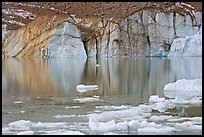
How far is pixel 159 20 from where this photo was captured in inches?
1794

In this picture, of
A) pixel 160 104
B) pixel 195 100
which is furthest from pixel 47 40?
pixel 160 104

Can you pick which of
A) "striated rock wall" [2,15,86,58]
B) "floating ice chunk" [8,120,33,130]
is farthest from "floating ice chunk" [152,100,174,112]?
"striated rock wall" [2,15,86,58]

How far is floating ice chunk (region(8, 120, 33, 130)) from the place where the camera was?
283 inches

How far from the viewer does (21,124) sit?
7465 millimetres

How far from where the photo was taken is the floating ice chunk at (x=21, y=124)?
718cm

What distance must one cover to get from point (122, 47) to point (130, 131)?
38.8 meters

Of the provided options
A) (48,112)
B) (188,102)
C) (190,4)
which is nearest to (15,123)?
(48,112)

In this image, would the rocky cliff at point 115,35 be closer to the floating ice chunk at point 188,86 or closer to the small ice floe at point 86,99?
the floating ice chunk at point 188,86

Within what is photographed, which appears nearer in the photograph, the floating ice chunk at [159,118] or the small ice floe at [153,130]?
the small ice floe at [153,130]

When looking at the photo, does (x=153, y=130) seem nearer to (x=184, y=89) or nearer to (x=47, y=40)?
(x=184, y=89)

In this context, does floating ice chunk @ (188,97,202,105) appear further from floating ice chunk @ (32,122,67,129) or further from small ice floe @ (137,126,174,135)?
floating ice chunk @ (32,122,67,129)

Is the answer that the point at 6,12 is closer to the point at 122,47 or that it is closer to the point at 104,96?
the point at 122,47

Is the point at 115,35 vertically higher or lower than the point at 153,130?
higher

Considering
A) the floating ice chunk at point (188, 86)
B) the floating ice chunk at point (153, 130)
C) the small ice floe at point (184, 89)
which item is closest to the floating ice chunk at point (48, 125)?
the floating ice chunk at point (153, 130)
